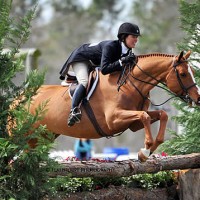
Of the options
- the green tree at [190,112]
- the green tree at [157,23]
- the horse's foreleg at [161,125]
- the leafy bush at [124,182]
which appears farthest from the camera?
the green tree at [157,23]

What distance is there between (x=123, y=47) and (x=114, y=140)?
1984cm

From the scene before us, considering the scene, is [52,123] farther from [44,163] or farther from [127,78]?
[44,163]

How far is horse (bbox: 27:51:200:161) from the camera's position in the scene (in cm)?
776

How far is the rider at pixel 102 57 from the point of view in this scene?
7.84m

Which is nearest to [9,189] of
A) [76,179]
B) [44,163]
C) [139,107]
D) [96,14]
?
[44,163]

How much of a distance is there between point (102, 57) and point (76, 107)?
690 millimetres

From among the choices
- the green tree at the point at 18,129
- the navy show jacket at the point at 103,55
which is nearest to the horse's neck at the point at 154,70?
the navy show jacket at the point at 103,55

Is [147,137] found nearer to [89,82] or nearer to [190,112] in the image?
[89,82]

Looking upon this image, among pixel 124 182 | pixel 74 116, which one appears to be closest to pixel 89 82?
pixel 74 116

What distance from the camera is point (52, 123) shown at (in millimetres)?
8406

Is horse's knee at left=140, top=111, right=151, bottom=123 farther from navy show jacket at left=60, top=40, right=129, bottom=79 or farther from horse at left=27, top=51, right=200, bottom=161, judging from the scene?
navy show jacket at left=60, top=40, right=129, bottom=79

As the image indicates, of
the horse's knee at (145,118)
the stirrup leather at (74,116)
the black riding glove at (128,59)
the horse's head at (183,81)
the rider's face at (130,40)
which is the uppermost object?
the rider's face at (130,40)

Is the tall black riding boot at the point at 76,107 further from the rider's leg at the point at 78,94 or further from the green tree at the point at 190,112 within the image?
the green tree at the point at 190,112

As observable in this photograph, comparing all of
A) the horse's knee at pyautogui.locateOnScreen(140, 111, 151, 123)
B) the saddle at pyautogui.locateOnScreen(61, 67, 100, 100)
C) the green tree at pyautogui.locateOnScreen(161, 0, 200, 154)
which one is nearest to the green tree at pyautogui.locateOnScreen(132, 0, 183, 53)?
the green tree at pyautogui.locateOnScreen(161, 0, 200, 154)
